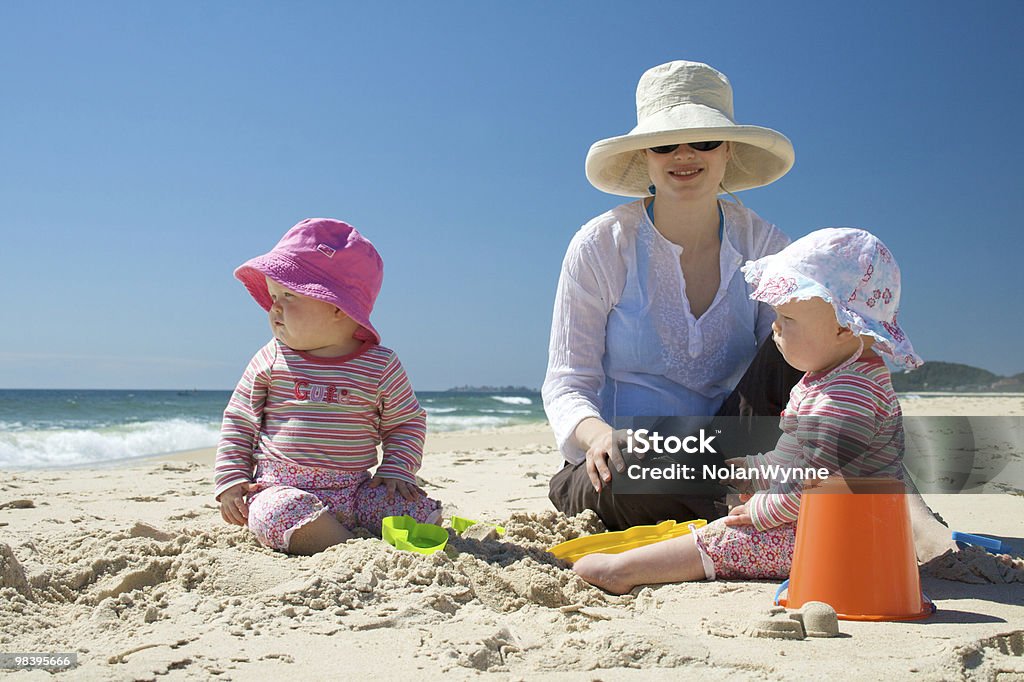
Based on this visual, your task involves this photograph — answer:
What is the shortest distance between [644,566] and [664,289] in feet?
3.85

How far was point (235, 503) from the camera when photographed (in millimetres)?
2553

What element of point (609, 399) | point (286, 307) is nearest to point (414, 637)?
point (286, 307)

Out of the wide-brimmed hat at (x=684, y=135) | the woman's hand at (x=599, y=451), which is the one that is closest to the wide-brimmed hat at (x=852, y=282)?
the woman's hand at (x=599, y=451)

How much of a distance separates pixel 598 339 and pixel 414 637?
1.60 meters

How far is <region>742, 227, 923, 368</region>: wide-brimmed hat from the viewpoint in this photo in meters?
2.08

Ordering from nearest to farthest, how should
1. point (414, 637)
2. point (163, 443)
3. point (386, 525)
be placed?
point (414, 637) < point (386, 525) < point (163, 443)

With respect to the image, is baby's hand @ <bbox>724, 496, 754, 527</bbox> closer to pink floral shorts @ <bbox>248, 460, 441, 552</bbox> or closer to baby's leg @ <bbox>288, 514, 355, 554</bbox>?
pink floral shorts @ <bbox>248, 460, 441, 552</bbox>

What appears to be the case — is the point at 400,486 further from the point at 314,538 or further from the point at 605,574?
the point at 605,574

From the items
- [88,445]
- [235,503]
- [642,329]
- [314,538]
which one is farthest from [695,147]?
[88,445]

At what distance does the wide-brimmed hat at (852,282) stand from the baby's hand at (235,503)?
165 cm

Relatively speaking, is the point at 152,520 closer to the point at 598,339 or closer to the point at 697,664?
the point at 598,339

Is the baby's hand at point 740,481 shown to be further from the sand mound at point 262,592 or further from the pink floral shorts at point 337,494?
the pink floral shorts at point 337,494

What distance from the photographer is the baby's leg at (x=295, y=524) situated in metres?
2.35

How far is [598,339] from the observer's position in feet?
9.89
